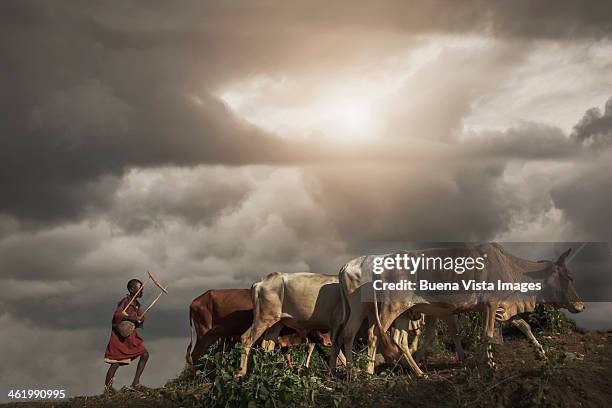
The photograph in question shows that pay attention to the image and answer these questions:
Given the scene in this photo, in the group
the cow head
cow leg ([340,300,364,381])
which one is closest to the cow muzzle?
the cow head

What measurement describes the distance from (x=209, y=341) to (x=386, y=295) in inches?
161

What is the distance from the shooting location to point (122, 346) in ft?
49.1

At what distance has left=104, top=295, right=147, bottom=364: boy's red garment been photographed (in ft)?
48.9

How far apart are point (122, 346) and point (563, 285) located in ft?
26.3

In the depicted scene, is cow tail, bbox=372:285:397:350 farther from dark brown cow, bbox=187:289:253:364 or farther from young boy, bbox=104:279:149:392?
young boy, bbox=104:279:149:392

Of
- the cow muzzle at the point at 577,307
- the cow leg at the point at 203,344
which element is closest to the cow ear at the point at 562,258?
the cow muzzle at the point at 577,307

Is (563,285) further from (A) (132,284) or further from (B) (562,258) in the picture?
(A) (132,284)

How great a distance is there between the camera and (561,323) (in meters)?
18.1

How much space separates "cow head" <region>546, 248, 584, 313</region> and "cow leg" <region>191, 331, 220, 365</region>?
6.56 meters

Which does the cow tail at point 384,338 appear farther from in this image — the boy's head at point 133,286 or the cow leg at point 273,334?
the boy's head at point 133,286

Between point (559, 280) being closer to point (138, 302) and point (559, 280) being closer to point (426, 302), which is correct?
point (426, 302)

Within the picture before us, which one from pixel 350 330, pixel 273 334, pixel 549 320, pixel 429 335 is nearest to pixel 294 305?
pixel 273 334

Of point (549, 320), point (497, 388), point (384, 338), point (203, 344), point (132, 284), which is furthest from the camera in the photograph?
point (549, 320)

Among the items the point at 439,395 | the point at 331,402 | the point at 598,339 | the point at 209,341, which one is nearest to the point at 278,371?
the point at 331,402
